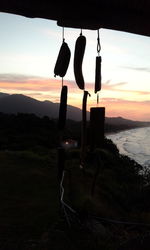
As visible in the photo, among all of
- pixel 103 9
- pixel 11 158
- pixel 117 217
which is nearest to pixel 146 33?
pixel 103 9

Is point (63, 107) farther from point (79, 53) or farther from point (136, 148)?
point (136, 148)

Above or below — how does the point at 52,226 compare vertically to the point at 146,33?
below

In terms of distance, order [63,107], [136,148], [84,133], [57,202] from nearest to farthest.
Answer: [63,107], [84,133], [57,202], [136,148]

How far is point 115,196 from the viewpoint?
1216 centimetres

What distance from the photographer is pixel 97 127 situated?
218 centimetres

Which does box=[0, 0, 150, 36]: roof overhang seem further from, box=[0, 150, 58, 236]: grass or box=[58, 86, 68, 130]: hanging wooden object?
box=[0, 150, 58, 236]: grass

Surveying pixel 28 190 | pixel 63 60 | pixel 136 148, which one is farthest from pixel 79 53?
pixel 136 148

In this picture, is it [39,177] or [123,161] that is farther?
[123,161]

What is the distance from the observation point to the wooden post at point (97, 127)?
7.16 feet

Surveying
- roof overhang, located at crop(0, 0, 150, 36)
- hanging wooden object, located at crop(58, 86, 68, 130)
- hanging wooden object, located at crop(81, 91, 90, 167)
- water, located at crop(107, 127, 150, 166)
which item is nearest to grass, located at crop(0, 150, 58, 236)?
hanging wooden object, located at crop(81, 91, 90, 167)

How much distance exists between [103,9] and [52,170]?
11.7 metres

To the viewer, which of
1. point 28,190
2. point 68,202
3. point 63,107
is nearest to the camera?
point 63,107

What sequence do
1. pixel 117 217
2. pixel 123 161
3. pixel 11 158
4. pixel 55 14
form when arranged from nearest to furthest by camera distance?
pixel 55 14 → pixel 117 217 → pixel 11 158 → pixel 123 161

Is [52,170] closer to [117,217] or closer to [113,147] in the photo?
[117,217]
